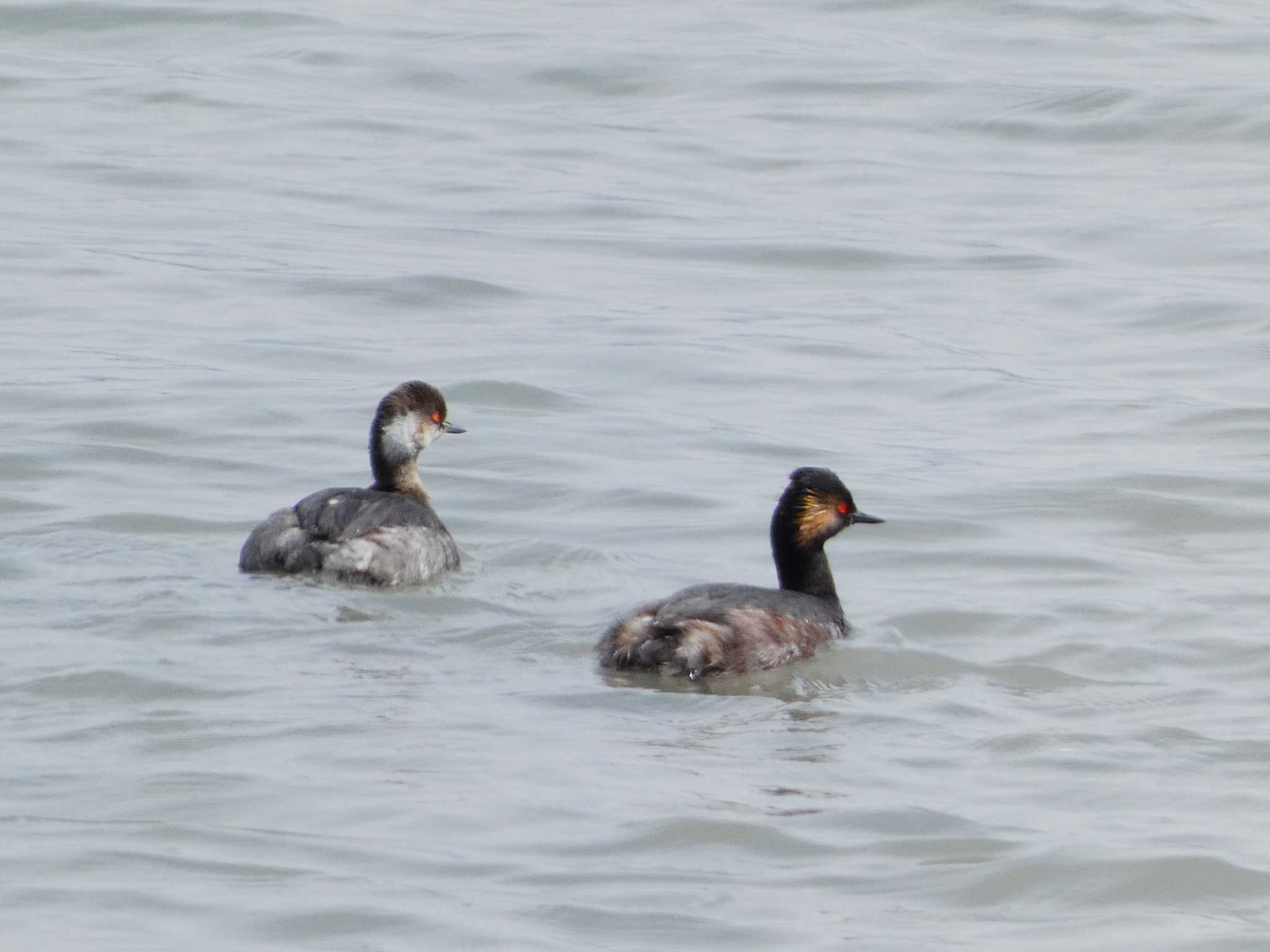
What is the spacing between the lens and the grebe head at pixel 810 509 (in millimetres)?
9203

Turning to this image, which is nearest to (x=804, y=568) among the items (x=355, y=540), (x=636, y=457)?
(x=355, y=540)

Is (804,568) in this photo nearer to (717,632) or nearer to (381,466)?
(717,632)

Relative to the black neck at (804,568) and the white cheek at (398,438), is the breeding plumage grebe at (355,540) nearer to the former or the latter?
the white cheek at (398,438)

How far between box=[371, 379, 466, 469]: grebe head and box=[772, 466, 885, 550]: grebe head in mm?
1936

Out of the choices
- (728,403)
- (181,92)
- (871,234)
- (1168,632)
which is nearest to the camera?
(1168,632)

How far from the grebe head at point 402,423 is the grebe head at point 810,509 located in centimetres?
194

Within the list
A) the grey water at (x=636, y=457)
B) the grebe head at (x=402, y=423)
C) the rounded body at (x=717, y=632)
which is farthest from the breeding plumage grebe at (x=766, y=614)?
the grebe head at (x=402, y=423)

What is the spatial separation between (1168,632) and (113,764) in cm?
385

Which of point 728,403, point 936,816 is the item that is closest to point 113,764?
point 936,816

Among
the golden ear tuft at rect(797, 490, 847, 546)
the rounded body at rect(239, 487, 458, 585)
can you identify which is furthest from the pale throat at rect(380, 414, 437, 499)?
the golden ear tuft at rect(797, 490, 847, 546)

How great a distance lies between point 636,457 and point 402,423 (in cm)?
145

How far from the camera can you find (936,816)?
21.7ft

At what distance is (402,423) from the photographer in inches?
418

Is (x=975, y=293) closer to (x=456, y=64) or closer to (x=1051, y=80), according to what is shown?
(x=1051, y=80)
